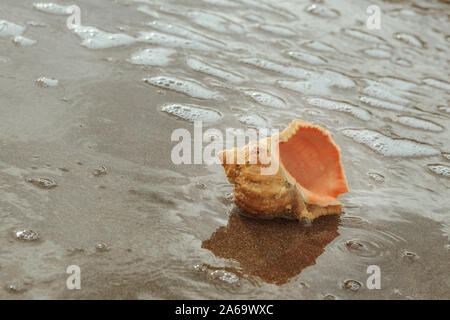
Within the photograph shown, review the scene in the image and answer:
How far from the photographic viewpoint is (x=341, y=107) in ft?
12.2

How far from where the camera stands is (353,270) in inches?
84.8

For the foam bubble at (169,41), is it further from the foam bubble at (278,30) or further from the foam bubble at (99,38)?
the foam bubble at (278,30)

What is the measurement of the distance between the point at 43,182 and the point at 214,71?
1.86 m

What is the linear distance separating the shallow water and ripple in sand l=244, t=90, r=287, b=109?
0.02 metres

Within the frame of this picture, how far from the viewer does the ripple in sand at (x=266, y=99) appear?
140 inches

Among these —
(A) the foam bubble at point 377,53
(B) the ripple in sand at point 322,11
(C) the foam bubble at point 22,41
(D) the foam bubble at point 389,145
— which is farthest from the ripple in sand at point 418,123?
(C) the foam bubble at point 22,41

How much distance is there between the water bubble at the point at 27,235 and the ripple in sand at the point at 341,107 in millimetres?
2271

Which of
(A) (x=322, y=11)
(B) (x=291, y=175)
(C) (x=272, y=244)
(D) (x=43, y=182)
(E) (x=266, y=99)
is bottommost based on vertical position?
(C) (x=272, y=244)

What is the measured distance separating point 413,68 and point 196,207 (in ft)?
10.0

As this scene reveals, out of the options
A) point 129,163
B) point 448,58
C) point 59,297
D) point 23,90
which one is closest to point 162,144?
point 129,163

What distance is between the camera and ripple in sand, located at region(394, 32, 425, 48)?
16.8 ft

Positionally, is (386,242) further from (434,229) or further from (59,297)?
(59,297)

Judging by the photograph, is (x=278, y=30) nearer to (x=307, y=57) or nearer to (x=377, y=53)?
(x=307, y=57)

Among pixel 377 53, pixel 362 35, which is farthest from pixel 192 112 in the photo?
pixel 362 35
